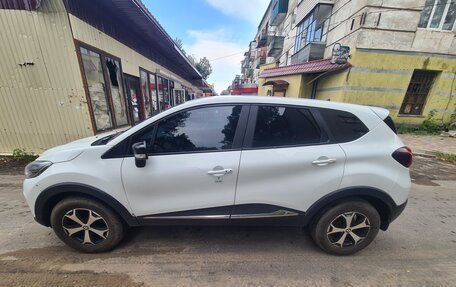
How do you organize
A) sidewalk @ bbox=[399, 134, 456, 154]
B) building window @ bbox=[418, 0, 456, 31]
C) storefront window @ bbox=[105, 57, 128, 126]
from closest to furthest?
storefront window @ bbox=[105, 57, 128, 126], sidewalk @ bbox=[399, 134, 456, 154], building window @ bbox=[418, 0, 456, 31]

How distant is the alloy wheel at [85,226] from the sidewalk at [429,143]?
911 cm

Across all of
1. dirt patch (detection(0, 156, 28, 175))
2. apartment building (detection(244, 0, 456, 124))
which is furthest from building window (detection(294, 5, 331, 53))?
dirt patch (detection(0, 156, 28, 175))

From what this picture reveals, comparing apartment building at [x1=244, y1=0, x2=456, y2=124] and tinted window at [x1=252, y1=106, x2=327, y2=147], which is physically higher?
apartment building at [x1=244, y1=0, x2=456, y2=124]

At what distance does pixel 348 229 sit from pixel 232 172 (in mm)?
1495

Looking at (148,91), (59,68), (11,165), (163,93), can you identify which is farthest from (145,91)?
(11,165)

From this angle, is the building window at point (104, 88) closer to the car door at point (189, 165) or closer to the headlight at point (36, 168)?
the headlight at point (36, 168)

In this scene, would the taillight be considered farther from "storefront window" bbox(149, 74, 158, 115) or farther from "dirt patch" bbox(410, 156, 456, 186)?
"storefront window" bbox(149, 74, 158, 115)

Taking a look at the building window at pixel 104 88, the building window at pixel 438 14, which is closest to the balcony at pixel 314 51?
the building window at pixel 438 14

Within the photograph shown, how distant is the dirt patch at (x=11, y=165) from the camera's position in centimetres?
460

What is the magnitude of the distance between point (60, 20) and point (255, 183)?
6027 millimetres

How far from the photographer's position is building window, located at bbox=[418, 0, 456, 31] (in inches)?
341

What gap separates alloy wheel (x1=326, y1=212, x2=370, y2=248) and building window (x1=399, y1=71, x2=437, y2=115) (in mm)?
10843

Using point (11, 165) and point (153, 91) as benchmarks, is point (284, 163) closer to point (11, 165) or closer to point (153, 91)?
point (11, 165)

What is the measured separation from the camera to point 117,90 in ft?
22.7
